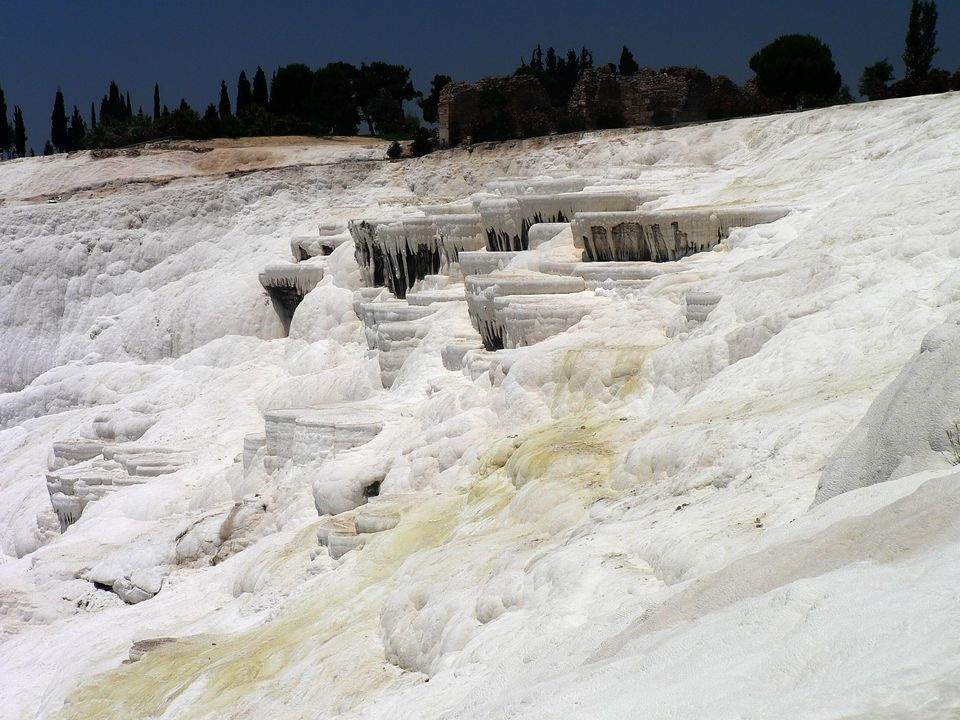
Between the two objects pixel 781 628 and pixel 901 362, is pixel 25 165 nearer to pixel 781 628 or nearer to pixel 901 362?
pixel 901 362

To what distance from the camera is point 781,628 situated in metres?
3.60

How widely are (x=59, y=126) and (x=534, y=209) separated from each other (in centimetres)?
3216

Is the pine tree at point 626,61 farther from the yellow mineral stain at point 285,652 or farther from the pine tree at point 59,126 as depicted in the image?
the yellow mineral stain at point 285,652

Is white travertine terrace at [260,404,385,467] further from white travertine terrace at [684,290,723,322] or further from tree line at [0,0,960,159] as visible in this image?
tree line at [0,0,960,159]

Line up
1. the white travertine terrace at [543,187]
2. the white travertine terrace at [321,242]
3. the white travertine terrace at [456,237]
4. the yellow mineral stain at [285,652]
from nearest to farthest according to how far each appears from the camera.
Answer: the yellow mineral stain at [285,652] → the white travertine terrace at [456,237] → the white travertine terrace at [543,187] → the white travertine terrace at [321,242]

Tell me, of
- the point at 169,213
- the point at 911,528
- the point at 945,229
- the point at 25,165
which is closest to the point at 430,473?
the point at 945,229

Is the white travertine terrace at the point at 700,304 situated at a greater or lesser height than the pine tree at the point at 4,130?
lesser

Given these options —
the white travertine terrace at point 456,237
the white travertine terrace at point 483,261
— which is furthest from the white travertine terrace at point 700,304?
the white travertine terrace at point 456,237

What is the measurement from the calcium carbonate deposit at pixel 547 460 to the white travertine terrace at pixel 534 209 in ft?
0.14

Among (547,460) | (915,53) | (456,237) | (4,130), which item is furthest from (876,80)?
(4,130)

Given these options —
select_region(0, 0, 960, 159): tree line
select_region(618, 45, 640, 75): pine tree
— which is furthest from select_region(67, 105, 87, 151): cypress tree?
select_region(618, 45, 640, 75): pine tree

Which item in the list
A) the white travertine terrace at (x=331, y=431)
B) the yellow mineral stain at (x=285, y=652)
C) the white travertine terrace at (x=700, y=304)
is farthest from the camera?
the white travertine terrace at (x=331, y=431)

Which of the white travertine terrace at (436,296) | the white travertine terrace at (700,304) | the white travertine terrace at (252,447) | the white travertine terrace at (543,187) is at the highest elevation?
the white travertine terrace at (543,187)

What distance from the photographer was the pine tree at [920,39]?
84.6 feet
